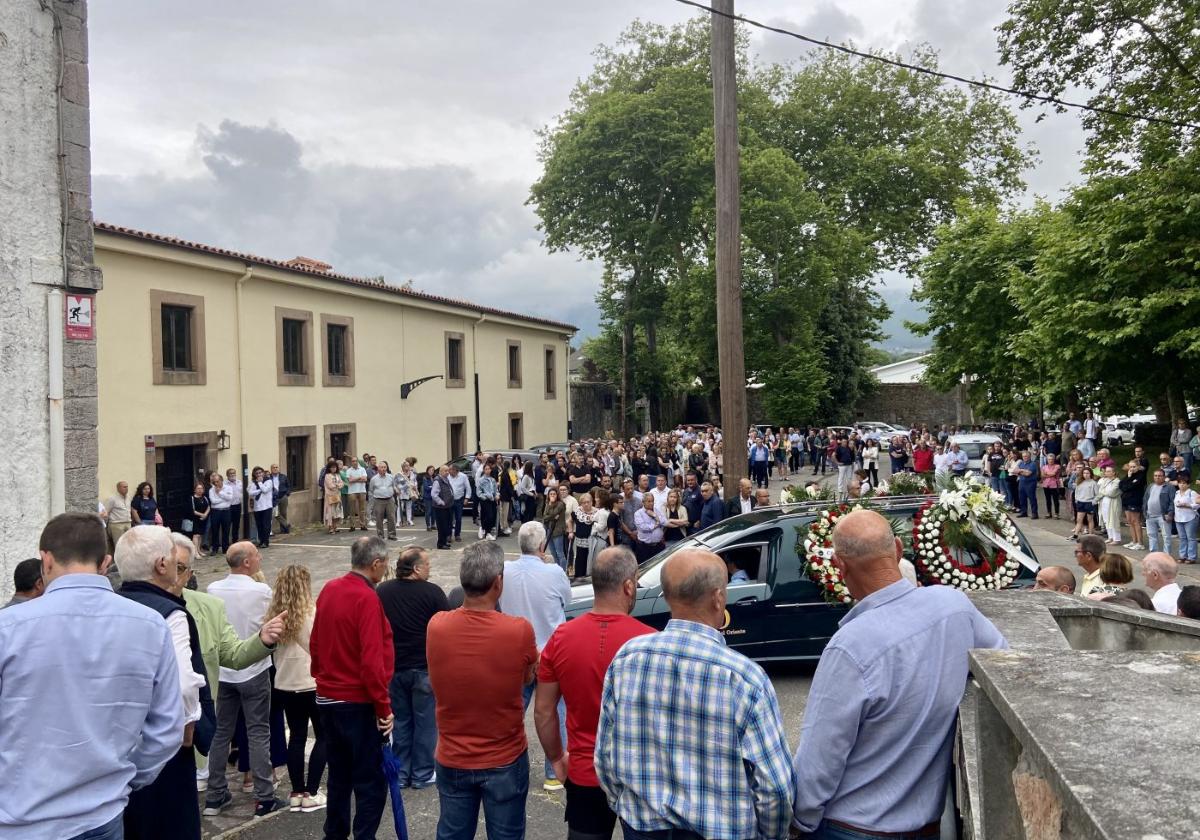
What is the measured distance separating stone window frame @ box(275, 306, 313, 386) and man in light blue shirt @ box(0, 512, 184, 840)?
20064mm

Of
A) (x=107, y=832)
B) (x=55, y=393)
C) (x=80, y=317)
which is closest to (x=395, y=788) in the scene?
(x=107, y=832)

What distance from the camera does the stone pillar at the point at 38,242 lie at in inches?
351

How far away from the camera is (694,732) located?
3021 mm

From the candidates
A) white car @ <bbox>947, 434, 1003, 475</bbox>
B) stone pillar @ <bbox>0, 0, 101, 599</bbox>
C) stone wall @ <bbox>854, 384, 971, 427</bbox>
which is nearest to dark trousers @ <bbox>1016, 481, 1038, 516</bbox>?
white car @ <bbox>947, 434, 1003, 475</bbox>

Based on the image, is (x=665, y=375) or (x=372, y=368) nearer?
(x=372, y=368)

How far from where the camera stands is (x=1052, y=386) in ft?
82.1

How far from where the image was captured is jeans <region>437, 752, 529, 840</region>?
429 cm

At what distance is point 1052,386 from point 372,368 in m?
18.5

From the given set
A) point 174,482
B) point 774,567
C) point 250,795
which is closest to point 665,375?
point 174,482

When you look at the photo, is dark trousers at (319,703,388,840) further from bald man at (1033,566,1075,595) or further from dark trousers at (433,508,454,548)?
dark trousers at (433,508,454,548)

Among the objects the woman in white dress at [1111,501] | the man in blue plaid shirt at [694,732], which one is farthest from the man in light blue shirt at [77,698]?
the woman in white dress at [1111,501]

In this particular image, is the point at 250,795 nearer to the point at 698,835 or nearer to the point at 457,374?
the point at 698,835

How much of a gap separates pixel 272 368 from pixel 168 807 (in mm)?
19530

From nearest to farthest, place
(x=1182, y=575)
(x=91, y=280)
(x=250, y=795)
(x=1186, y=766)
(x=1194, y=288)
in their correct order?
1. (x=1186, y=766)
2. (x=250, y=795)
3. (x=91, y=280)
4. (x=1182, y=575)
5. (x=1194, y=288)
